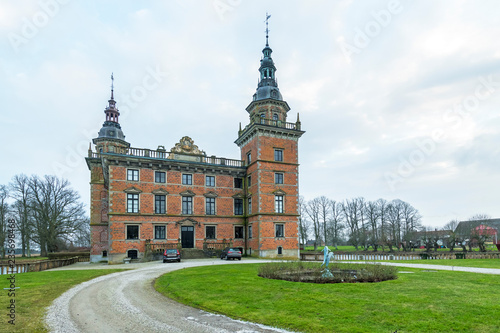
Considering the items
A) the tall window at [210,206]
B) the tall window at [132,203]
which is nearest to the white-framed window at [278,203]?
the tall window at [210,206]

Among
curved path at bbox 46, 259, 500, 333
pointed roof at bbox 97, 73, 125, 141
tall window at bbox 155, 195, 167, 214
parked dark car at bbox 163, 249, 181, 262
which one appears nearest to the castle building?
tall window at bbox 155, 195, 167, 214

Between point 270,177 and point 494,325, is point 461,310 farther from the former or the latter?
point 270,177

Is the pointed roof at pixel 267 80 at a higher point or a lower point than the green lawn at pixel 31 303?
higher

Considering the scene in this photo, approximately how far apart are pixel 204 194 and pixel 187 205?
2.27 meters

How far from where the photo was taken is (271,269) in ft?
48.4

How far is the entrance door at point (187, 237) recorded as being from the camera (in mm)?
34250

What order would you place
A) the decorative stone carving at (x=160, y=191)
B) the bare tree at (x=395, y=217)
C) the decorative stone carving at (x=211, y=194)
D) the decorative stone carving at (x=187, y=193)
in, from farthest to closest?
the bare tree at (x=395, y=217)
the decorative stone carving at (x=211, y=194)
the decorative stone carving at (x=187, y=193)
the decorative stone carving at (x=160, y=191)

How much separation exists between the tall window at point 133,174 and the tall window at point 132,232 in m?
4.84

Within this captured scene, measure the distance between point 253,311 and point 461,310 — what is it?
524 cm

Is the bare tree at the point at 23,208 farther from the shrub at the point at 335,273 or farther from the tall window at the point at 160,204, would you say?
the shrub at the point at 335,273

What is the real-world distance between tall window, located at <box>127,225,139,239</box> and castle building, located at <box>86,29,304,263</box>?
10 centimetres

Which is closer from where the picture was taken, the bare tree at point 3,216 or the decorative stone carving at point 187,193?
the decorative stone carving at point 187,193

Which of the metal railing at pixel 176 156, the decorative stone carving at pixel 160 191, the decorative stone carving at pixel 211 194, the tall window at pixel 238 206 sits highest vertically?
the metal railing at pixel 176 156

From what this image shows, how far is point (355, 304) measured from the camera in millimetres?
8594
